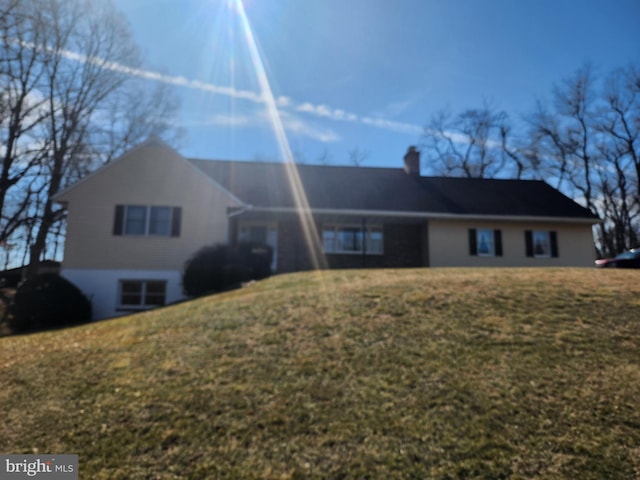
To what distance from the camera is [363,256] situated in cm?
1862

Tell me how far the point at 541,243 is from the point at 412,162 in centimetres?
760

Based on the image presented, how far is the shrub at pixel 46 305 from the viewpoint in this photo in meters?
12.7

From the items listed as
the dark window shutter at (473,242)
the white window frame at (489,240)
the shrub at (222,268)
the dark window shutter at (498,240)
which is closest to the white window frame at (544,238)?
the dark window shutter at (498,240)

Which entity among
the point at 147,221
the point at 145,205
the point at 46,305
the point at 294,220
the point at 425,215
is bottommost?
the point at 46,305

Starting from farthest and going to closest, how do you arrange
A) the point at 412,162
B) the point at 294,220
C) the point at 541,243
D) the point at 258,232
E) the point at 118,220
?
the point at 412,162, the point at 541,243, the point at 258,232, the point at 294,220, the point at 118,220

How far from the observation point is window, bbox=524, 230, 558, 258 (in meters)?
19.2

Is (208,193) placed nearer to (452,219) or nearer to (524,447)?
(452,219)

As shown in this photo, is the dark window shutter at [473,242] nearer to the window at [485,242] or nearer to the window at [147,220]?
the window at [485,242]

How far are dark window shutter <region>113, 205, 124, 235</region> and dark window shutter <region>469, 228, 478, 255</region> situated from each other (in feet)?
47.1

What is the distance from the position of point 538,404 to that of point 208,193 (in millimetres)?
14063

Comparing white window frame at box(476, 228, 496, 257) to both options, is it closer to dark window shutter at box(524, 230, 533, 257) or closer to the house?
the house

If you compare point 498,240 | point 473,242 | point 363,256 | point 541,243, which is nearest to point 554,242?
point 541,243

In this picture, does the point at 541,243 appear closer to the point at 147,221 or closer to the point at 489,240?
the point at 489,240

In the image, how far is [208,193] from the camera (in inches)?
642
